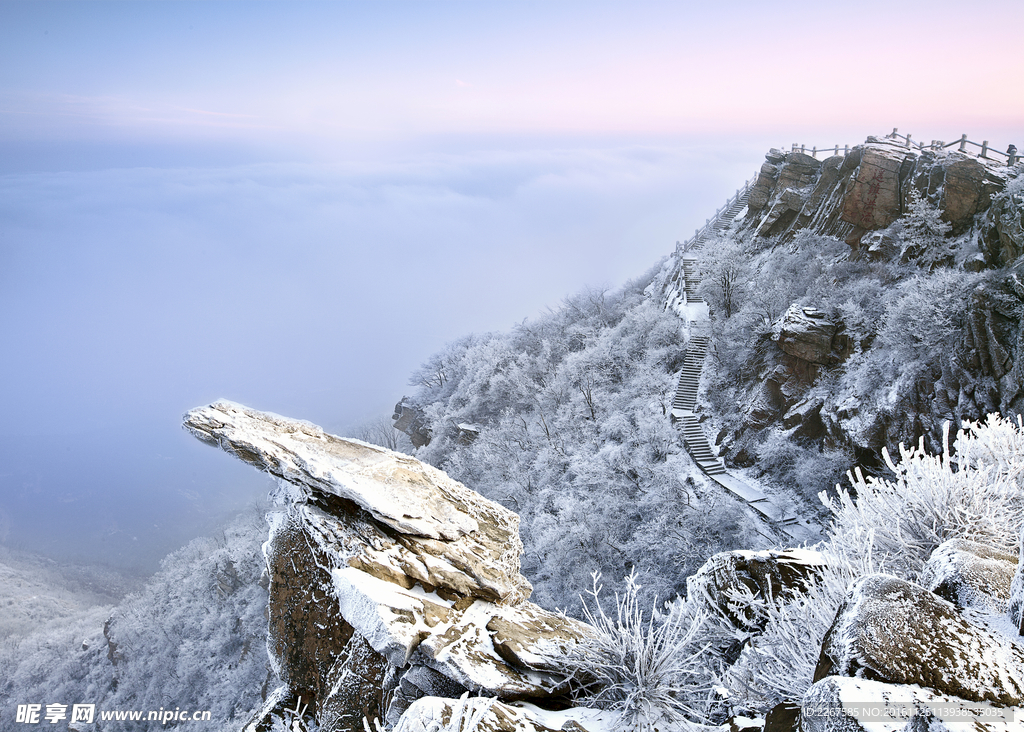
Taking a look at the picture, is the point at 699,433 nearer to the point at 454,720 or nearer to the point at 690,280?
the point at 690,280

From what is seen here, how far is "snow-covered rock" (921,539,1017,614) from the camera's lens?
4.80 metres

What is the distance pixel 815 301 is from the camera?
23.5m

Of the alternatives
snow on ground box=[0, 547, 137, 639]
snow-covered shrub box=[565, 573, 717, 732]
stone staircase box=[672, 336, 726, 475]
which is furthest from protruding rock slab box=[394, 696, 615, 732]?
snow on ground box=[0, 547, 137, 639]

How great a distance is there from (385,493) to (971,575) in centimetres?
698

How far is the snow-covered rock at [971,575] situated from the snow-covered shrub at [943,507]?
64 cm

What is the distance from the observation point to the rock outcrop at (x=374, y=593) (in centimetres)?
549

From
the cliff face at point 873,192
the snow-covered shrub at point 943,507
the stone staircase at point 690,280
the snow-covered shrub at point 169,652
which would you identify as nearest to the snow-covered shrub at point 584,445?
the stone staircase at point 690,280

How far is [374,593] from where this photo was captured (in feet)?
19.4

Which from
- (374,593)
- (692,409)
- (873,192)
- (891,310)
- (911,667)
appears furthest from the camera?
(692,409)

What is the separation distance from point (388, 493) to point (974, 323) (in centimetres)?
2116

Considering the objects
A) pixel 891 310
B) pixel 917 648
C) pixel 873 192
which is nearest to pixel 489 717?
pixel 917 648

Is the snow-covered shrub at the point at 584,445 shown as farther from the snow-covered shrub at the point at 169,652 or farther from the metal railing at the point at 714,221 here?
the snow-covered shrub at the point at 169,652

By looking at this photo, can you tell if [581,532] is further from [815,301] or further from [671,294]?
[671,294]

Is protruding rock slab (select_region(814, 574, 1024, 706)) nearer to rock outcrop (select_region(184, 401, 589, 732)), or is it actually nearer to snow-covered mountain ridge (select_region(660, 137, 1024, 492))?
rock outcrop (select_region(184, 401, 589, 732))
